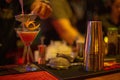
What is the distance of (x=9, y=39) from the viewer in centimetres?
209

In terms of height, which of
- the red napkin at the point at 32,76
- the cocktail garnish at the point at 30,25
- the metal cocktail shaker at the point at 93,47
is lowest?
the red napkin at the point at 32,76

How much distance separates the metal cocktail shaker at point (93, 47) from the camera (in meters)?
1.26

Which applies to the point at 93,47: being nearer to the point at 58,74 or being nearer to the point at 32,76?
the point at 58,74

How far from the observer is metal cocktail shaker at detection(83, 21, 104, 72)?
1264 millimetres

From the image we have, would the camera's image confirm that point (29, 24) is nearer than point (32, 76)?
No

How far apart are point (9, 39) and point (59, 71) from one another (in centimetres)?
99

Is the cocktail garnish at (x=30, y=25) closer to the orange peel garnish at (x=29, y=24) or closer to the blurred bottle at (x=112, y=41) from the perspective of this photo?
the orange peel garnish at (x=29, y=24)

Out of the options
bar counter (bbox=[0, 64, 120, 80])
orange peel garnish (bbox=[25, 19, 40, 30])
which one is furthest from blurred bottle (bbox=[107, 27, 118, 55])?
orange peel garnish (bbox=[25, 19, 40, 30])

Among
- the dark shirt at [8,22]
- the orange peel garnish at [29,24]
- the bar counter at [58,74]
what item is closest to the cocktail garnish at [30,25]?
the orange peel garnish at [29,24]

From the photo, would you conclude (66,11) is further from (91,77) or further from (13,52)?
(91,77)

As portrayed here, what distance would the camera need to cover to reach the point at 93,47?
126cm

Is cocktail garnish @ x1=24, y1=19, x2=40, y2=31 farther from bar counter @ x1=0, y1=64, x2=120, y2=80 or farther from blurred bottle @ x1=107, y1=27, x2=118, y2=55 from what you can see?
blurred bottle @ x1=107, y1=27, x2=118, y2=55

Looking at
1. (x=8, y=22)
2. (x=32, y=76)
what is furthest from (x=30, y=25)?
(x=8, y=22)

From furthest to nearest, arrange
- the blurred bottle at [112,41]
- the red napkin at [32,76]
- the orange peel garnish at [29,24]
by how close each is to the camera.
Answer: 1. the blurred bottle at [112,41]
2. the orange peel garnish at [29,24]
3. the red napkin at [32,76]
